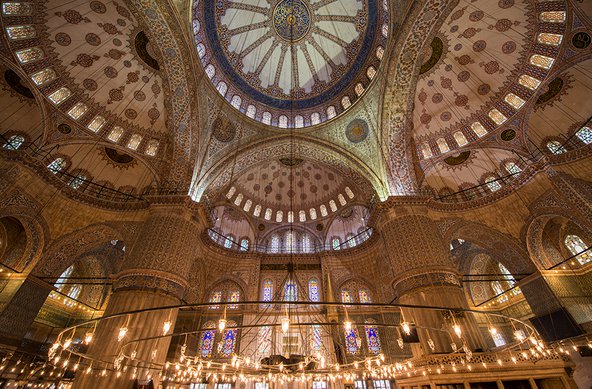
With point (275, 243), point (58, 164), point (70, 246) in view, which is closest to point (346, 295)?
point (275, 243)

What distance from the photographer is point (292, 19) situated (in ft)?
51.0

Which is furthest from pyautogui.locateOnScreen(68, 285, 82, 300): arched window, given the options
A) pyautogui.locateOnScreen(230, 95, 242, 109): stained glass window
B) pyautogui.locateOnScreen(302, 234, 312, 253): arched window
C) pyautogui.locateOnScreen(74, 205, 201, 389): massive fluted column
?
pyautogui.locateOnScreen(230, 95, 242, 109): stained glass window

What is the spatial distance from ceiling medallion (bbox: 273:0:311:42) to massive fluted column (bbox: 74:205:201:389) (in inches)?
464

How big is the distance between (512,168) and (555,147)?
1.73 meters

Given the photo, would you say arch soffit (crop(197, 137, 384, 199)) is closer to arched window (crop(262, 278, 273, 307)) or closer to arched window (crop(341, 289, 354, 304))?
arched window (crop(341, 289, 354, 304))

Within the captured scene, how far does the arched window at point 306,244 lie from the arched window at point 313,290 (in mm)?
2044

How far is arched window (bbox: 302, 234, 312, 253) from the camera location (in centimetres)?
1774

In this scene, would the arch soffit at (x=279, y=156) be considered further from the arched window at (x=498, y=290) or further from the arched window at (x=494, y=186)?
the arched window at (x=498, y=290)

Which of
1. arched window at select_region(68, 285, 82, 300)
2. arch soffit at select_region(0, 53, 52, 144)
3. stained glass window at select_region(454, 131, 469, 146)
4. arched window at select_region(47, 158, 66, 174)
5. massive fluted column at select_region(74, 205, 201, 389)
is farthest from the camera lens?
arched window at select_region(68, 285, 82, 300)

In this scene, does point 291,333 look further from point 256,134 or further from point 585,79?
point 585,79

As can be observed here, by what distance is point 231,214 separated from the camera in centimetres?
1800

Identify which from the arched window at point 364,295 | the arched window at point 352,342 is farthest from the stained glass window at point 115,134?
the arched window at point 364,295

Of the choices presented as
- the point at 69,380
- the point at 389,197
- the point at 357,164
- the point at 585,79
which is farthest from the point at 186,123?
the point at 585,79

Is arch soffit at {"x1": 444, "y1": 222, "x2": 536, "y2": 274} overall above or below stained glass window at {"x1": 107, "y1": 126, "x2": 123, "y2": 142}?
below
